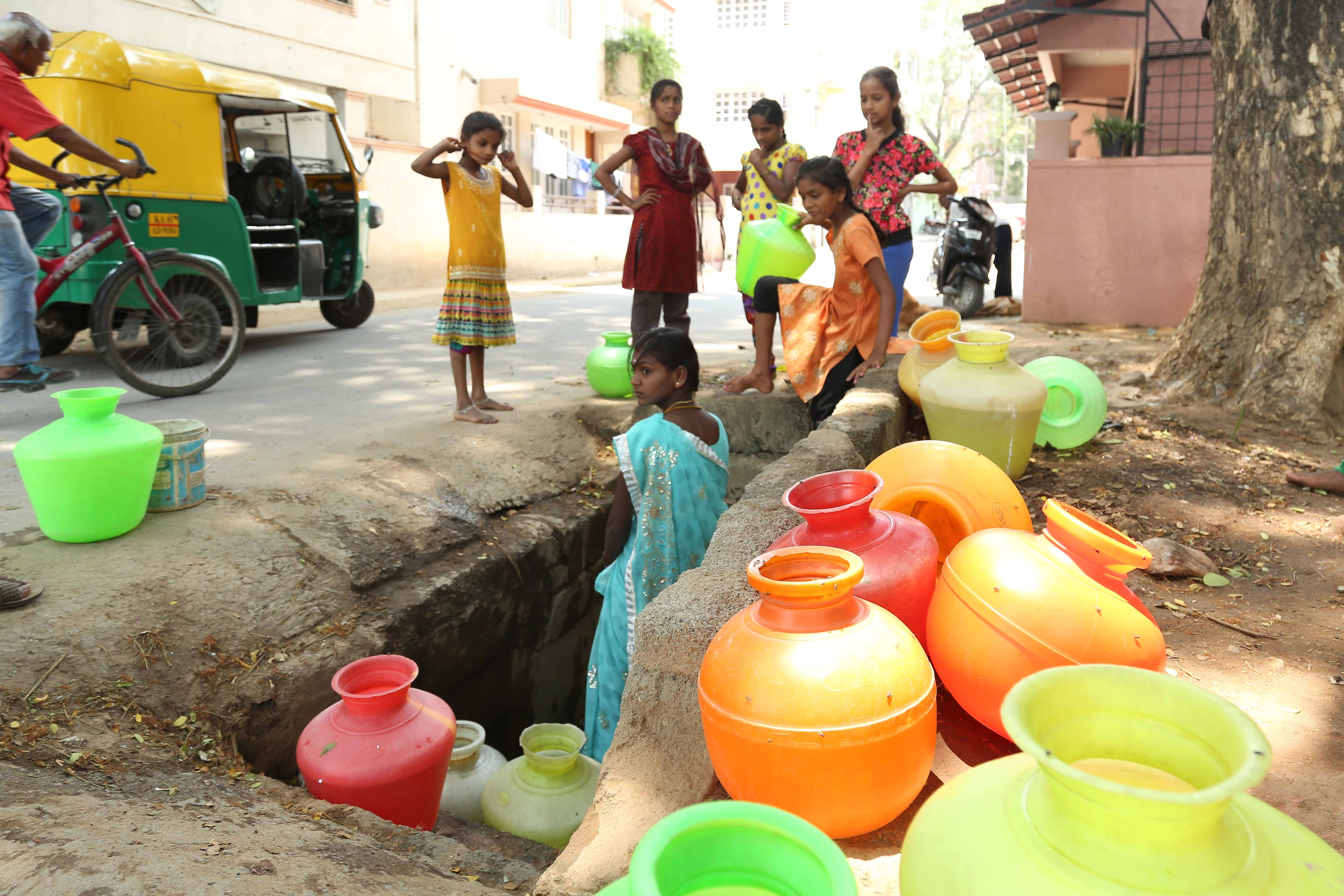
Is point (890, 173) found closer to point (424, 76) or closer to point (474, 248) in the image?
point (474, 248)

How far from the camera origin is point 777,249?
4.84 metres

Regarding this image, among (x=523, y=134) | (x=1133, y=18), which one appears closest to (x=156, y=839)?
(x=1133, y=18)

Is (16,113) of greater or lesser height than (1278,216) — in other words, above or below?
above

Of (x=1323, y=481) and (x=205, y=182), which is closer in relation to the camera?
(x=1323, y=481)

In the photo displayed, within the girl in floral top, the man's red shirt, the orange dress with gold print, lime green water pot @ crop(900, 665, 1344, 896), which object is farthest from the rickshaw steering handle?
lime green water pot @ crop(900, 665, 1344, 896)

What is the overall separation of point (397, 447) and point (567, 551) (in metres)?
0.95

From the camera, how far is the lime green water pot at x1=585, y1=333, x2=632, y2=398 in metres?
5.22

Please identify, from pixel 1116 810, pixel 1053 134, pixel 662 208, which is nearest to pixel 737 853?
pixel 1116 810

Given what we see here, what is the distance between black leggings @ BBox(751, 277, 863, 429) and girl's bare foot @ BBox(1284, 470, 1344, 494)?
1.79 meters

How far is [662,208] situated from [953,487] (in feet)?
10.4

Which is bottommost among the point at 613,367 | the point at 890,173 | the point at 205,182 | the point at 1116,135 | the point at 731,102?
the point at 613,367

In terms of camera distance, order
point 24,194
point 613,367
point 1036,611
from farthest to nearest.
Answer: point 613,367
point 24,194
point 1036,611

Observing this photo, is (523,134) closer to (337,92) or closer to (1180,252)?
(337,92)

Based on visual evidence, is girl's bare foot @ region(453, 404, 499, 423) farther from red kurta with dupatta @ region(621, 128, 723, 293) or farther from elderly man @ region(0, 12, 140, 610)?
elderly man @ region(0, 12, 140, 610)
